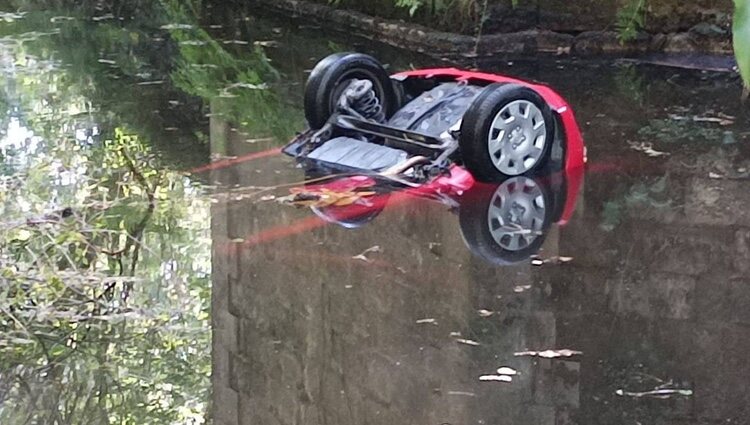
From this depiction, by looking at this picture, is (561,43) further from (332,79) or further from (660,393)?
(660,393)

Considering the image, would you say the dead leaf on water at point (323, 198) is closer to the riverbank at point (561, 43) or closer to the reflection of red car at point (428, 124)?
the reflection of red car at point (428, 124)

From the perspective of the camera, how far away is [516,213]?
5.25 metres

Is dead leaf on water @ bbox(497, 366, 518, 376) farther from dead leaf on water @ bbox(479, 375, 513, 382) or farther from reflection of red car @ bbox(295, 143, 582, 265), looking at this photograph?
reflection of red car @ bbox(295, 143, 582, 265)

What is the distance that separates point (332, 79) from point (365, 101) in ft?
0.74

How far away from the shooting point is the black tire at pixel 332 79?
6.18 metres

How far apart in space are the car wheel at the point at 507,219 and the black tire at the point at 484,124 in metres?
0.11

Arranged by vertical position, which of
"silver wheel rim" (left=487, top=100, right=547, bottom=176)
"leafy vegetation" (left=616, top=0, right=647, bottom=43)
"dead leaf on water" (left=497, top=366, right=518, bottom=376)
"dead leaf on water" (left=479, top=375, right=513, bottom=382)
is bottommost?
"dead leaf on water" (left=479, top=375, right=513, bottom=382)

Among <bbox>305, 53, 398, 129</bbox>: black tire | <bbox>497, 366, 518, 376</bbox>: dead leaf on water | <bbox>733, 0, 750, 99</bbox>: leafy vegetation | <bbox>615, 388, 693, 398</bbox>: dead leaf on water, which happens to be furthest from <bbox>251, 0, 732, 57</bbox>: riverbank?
<bbox>733, 0, 750, 99</bbox>: leafy vegetation

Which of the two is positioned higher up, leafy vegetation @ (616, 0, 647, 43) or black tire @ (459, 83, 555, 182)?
leafy vegetation @ (616, 0, 647, 43)

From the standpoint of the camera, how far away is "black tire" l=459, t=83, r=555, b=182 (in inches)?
211

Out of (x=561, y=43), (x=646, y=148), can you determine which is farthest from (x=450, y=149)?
(x=561, y=43)

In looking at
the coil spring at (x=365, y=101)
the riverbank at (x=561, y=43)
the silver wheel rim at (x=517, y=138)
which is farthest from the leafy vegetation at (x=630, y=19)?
the silver wheel rim at (x=517, y=138)

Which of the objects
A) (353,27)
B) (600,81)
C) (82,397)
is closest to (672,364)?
(82,397)

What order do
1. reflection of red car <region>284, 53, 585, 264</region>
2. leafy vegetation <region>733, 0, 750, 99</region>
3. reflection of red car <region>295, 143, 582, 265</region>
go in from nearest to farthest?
1. leafy vegetation <region>733, 0, 750, 99</region>
2. reflection of red car <region>295, 143, 582, 265</region>
3. reflection of red car <region>284, 53, 585, 264</region>
